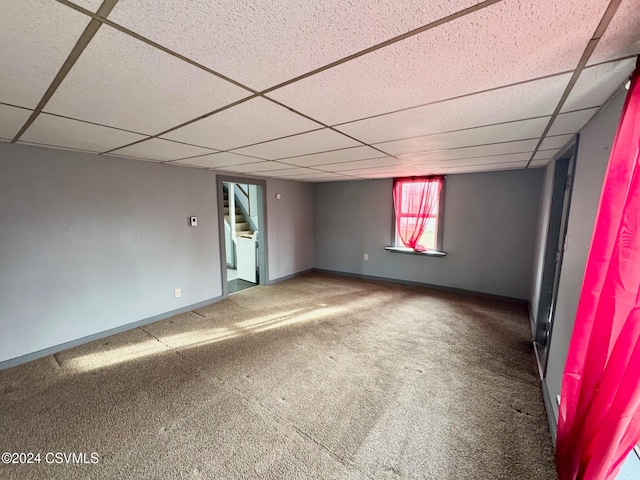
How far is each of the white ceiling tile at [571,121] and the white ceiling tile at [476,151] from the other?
32cm

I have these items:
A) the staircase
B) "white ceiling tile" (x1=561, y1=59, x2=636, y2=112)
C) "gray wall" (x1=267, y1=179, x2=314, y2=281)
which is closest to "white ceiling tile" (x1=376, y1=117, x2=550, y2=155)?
"white ceiling tile" (x1=561, y1=59, x2=636, y2=112)

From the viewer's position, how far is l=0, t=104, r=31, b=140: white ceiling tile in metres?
1.53

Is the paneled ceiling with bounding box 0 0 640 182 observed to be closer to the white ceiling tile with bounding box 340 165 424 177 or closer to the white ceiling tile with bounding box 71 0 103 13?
the white ceiling tile with bounding box 71 0 103 13

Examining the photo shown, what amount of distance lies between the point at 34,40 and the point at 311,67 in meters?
0.95

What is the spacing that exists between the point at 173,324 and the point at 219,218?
162cm

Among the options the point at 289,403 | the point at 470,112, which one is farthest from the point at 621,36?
the point at 289,403

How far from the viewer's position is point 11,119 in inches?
66.2

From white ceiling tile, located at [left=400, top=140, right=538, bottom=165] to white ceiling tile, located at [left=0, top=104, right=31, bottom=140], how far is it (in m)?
2.98

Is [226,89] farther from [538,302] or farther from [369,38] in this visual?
[538,302]

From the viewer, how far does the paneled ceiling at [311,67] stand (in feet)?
2.53

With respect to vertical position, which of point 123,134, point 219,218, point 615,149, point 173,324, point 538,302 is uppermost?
point 123,134

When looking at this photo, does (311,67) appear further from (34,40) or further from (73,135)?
(73,135)

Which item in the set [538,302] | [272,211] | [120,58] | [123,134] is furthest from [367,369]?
[272,211]

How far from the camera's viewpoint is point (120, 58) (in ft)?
3.30
